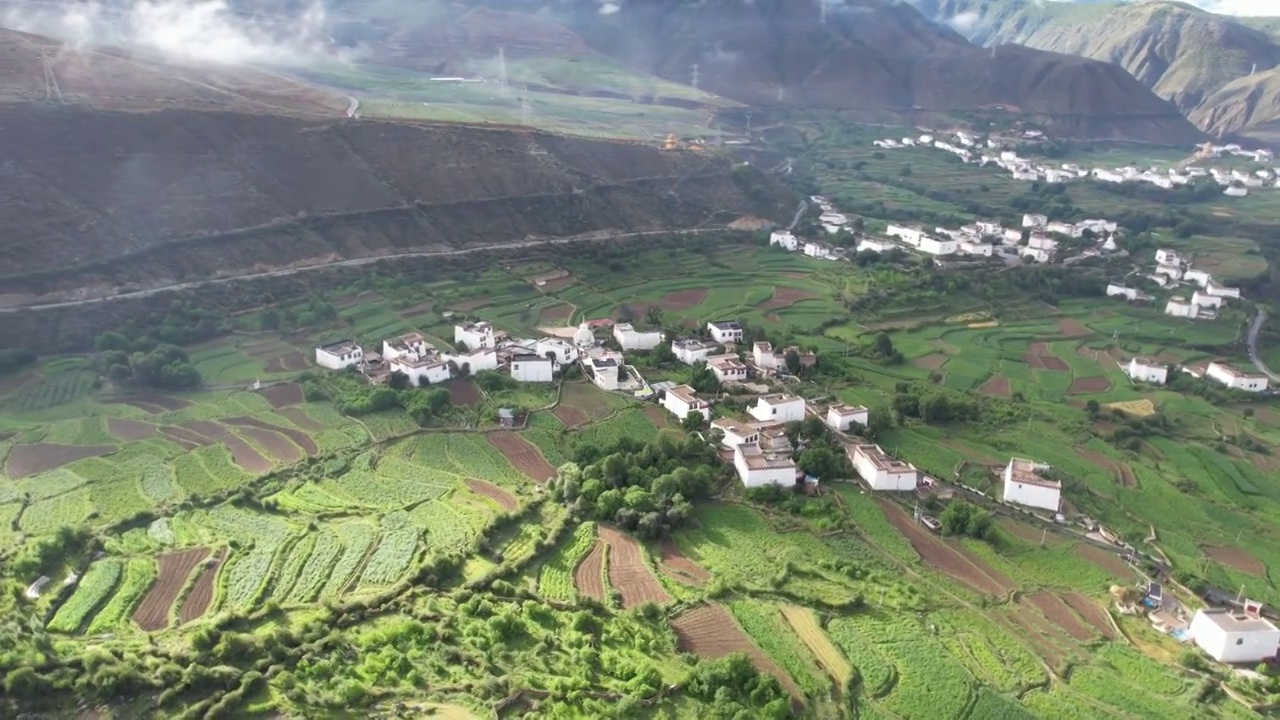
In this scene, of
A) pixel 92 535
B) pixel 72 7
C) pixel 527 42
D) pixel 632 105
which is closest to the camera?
pixel 92 535

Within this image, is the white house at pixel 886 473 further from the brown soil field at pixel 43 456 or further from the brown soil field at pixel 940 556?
the brown soil field at pixel 43 456

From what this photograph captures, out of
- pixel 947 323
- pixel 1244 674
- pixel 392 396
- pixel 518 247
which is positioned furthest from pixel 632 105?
pixel 1244 674

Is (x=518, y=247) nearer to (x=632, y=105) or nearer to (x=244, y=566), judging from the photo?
(x=244, y=566)

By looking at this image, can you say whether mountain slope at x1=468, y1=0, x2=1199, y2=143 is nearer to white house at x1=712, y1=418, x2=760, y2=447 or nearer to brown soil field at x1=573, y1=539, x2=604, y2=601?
white house at x1=712, y1=418, x2=760, y2=447

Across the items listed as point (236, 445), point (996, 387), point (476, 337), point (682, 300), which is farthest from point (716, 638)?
point (682, 300)

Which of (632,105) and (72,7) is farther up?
(72,7)

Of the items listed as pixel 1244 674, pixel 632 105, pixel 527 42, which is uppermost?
pixel 527 42
